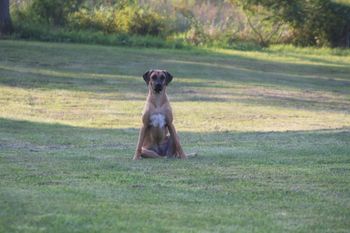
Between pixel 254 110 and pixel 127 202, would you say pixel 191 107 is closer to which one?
pixel 254 110

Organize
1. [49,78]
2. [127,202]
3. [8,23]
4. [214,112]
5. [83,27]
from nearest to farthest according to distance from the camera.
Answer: [127,202]
[214,112]
[49,78]
[8,23]
[83,27]

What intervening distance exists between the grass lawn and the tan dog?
1.42ft

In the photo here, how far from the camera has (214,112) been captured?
80.8 feet

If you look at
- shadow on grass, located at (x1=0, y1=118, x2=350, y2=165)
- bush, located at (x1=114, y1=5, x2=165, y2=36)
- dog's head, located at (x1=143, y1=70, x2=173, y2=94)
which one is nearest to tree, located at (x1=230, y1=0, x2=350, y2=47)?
bush, located at (x1=114, y1=5, x2=165, y2=36)

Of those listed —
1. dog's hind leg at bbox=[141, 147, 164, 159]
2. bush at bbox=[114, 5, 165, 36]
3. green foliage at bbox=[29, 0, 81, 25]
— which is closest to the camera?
dog's hind leg at bbox=[141, 147, 164, 159]

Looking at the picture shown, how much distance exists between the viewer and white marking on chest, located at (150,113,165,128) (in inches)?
531

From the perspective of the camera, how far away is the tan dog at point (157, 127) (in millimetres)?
13477

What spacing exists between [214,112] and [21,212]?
54.1ft

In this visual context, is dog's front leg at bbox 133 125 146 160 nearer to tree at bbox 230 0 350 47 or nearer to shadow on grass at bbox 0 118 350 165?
shadow on grass at bbox 0 118 350 165

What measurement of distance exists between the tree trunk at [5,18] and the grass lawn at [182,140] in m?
1.22

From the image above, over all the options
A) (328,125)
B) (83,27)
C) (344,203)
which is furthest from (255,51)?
(344,203)

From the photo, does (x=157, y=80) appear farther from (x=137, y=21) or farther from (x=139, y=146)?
(x=137, y=21)

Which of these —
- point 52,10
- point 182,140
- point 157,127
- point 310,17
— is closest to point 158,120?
point 157,127

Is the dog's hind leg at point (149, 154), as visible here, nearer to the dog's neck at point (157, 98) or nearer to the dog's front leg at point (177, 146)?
the dog's front leg at point (177, 146)
